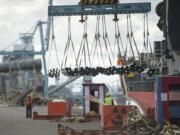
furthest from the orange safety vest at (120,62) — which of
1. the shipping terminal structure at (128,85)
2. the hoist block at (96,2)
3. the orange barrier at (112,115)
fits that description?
the orange barrier at (112,115)

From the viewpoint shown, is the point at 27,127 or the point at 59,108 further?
the point at 59,108

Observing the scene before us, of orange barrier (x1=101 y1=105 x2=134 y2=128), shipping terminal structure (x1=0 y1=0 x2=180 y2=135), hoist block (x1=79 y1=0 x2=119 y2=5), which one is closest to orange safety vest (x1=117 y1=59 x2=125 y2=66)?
shipping terminal structure (x1=0 y1=0 x2=180 y2=135)

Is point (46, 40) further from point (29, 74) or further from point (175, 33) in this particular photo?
point (175, 33)

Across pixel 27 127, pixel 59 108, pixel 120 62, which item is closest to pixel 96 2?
pixel 27 127

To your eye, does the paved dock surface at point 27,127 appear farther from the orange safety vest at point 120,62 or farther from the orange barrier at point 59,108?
the orange safety vest at point 120,62

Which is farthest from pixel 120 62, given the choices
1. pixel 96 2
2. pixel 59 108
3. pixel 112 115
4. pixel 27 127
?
pixel 112 115

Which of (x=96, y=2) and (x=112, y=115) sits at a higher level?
(x=96, y=2)

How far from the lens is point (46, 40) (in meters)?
96.1

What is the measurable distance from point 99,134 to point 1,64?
77.8 meters

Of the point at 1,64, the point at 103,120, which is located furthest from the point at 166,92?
the point at 1,64

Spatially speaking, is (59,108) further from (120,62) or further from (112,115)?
(112,115)

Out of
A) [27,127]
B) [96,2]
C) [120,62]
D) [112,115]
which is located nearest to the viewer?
[112,115]

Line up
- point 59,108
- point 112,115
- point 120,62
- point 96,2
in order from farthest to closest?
point 120,62
point 59,108
point 96,2
point 112,115

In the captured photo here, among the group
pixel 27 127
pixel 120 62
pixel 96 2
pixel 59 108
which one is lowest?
pixel 27 127
